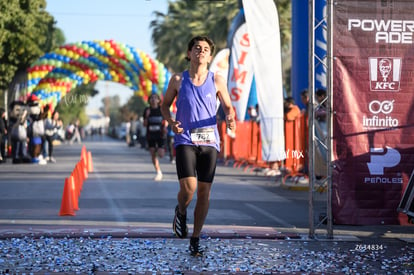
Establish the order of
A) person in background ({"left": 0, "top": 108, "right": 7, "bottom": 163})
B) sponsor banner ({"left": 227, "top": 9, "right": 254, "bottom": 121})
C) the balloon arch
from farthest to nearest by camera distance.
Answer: the balloon arch → person in background ({"left": 0, "top": 108, "right": 7, "bottom": 163}) → sponsor banner ({"left": 227, "top": 9, "right": 254, "bottom": 121})

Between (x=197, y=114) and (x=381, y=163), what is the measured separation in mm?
2422

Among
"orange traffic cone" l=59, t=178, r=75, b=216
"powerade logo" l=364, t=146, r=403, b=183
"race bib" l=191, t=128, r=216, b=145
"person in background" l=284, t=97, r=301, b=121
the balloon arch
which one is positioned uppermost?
the balloon arch

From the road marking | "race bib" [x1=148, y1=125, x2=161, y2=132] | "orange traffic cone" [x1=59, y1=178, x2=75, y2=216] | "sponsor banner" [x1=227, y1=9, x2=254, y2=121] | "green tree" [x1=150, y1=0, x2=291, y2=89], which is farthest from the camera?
"green tree" [x1=150, y1=0, x2=291, y2=89]

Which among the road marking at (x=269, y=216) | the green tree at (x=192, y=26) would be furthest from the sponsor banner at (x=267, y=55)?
the green tree at (x=192, y=26)

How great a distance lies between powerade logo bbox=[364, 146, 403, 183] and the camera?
941 cm

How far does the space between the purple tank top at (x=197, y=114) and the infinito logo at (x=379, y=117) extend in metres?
2.00

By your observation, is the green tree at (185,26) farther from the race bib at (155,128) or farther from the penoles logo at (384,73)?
the penoles logo at (384,73)

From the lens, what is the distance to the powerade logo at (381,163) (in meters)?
9.41

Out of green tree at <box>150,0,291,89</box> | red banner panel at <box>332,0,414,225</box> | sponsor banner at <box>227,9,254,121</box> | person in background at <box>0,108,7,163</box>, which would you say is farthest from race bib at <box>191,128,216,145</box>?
green tree at <box>150,0,291,89</box>

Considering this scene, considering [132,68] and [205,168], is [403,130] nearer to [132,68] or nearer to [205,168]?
[205,168]

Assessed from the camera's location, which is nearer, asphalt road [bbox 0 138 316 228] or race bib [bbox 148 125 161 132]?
asphalt road [bbox 0 138 316 228]

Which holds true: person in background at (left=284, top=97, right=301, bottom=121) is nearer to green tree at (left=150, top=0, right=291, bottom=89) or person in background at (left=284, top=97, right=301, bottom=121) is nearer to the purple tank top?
the purple tank top

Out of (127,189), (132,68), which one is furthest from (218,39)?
(127,189)

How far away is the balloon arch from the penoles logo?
27.7 m
